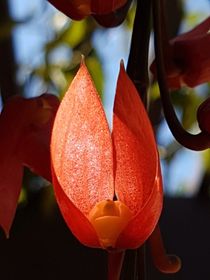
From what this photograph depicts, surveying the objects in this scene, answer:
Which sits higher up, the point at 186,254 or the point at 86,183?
the point at 86,183

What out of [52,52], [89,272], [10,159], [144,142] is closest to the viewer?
[144,142]

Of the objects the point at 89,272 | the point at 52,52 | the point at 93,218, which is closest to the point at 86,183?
the point at 93,218

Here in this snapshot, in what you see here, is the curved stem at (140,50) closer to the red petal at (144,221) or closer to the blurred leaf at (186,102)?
the red petal at (144,221)

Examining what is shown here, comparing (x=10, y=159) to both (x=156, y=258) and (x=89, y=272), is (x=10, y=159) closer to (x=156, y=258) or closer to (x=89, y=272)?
(x=156, y=258)

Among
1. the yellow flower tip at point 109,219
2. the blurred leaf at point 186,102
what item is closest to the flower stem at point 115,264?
the yellow flower tip at point 109,219

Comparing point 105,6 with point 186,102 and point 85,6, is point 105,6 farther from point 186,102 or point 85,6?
point 186,102

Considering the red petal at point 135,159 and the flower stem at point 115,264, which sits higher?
the red petal at point 135,159

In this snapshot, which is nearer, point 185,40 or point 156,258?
point 156,258

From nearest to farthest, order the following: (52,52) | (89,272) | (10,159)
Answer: (10,159) → (52,52) → (89,272)
